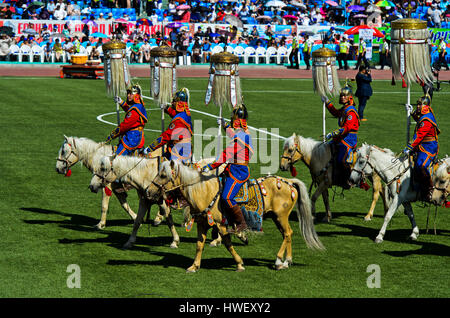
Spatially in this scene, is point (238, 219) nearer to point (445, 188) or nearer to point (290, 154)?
point (290, 154)

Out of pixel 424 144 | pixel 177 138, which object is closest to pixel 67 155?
pixel 177 138

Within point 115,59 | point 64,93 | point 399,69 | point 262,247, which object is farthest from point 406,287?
point 64,93

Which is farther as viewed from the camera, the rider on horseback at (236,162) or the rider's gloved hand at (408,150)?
the rider's gloved hand at (408,150)

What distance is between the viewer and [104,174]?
1442 centimetres

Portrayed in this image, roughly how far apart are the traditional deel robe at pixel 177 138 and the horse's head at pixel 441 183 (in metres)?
5.44

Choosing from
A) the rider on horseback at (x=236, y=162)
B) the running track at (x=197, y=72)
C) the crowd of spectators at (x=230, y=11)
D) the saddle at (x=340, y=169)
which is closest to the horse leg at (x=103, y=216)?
the rider on horseback at (x=236, y=162)

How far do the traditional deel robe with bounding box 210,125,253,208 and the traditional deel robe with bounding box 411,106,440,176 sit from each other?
398 cm

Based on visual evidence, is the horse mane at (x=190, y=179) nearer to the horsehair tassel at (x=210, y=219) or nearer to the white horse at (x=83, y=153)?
the horsehair tassel at (x=210, y=219)

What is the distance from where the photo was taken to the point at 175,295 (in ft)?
39.0

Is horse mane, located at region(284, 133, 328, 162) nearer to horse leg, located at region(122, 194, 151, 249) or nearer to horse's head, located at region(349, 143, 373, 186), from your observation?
horse's head, located at region(349, 143, 373, 186)

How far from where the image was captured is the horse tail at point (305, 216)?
45.0 ft

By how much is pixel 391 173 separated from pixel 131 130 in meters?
5.91
